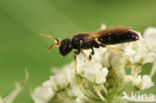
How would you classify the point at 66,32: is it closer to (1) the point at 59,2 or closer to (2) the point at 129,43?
(1) the point at 59,2

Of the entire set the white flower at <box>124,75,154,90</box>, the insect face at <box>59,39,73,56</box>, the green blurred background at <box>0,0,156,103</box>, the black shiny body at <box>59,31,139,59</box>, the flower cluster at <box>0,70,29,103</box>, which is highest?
the green blurred background at <box>0,0,156,103</box>

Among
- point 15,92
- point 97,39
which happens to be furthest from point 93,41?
point 15,92

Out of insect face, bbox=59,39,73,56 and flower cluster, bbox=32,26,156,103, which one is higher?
insect face, bbox=59,39,73,56

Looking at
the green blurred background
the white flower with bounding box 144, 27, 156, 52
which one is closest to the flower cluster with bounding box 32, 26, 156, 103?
the white flower with bounding box 144, 27, 156, 52

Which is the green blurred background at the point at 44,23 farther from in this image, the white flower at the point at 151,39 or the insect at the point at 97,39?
the white flower at the point at 151,39

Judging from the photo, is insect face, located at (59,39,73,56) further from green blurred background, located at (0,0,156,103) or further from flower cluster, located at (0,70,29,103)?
green blurred background, located at (0,0,156,103)

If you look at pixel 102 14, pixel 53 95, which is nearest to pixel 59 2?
pixel 102 14

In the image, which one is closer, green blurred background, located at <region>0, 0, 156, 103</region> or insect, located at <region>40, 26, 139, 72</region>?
insect, located at <region>40, 26, 139, 72</region>
